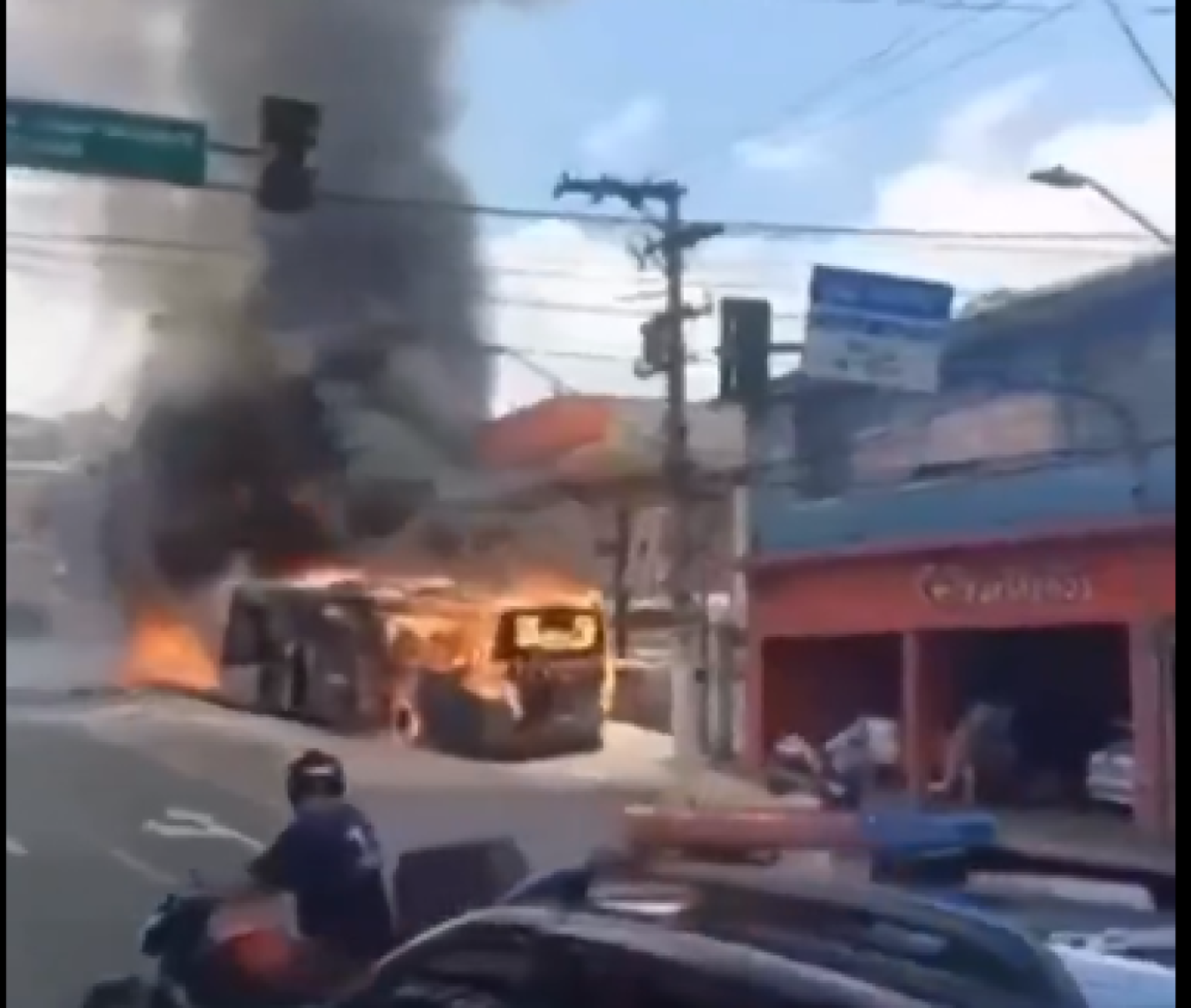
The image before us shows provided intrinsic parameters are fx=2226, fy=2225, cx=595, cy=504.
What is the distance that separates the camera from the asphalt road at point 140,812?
162cm

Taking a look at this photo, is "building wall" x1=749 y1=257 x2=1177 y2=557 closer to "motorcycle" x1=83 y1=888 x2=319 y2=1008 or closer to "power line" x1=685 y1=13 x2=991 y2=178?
"power line" x1=685 y1=13 x2=991 y2=178

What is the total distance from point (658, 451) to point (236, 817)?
0.43 m

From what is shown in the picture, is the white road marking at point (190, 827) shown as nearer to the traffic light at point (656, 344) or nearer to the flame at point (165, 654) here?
the flame at point (165, 654)

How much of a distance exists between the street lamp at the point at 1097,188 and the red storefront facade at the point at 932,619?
258 mm

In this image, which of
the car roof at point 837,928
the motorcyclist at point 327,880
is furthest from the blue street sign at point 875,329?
the motorcyclist at point 327,880

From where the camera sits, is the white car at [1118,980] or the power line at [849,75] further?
the power line at [849,75]

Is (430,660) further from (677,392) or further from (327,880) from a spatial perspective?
(677,392)

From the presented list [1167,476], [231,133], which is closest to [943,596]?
[1167,476]

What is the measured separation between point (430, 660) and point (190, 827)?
216 millimetres

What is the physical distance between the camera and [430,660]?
66.4 inches

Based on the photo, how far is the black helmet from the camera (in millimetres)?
1661

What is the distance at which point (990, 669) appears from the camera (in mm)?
1729

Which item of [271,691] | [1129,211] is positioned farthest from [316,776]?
[1129,211]

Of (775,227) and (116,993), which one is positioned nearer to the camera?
(116,993)
